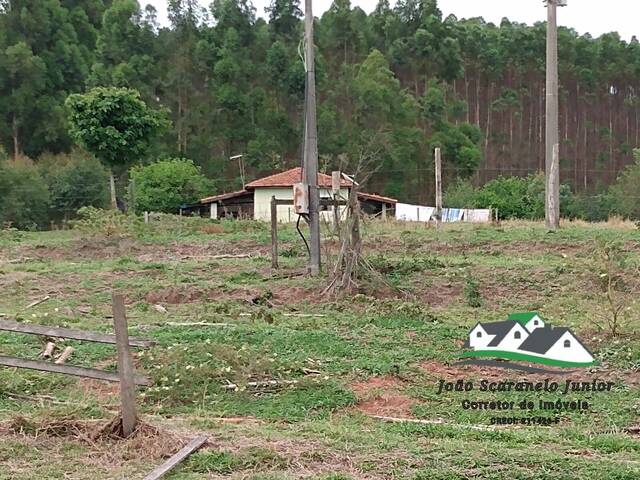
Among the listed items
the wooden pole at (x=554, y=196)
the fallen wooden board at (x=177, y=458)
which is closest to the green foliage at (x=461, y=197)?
the wooden pole at (x=554, y=196)

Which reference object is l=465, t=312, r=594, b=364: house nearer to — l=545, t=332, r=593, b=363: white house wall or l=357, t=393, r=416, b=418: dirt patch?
l=545, t=332, r=593, b=363: white house wall

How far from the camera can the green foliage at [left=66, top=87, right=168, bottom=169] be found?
88.6 feet

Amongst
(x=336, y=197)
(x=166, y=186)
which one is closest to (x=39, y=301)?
(x=336, y=197)

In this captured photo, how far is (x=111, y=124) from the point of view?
27.4 metres

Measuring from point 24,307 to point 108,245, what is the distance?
27.2 ft

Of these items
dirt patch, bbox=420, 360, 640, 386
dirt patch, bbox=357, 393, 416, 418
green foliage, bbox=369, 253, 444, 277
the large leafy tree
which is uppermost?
the large leafy tree

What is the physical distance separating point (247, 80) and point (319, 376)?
1471 inches

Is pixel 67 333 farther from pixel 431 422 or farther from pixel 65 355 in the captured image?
pixel 431 422

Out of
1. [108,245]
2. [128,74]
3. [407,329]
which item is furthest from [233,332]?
[128,74]

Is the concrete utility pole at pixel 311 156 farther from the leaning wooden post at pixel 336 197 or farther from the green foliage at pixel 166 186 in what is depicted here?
the green foliage at pixel 166 186

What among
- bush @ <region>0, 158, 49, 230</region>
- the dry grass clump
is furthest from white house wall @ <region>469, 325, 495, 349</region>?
bush @ <region>0, 158, 49, 230</region>

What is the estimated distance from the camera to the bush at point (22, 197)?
96.1ft

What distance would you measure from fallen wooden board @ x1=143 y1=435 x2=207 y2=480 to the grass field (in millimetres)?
58

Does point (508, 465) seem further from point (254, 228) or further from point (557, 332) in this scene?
point (254, 228)
